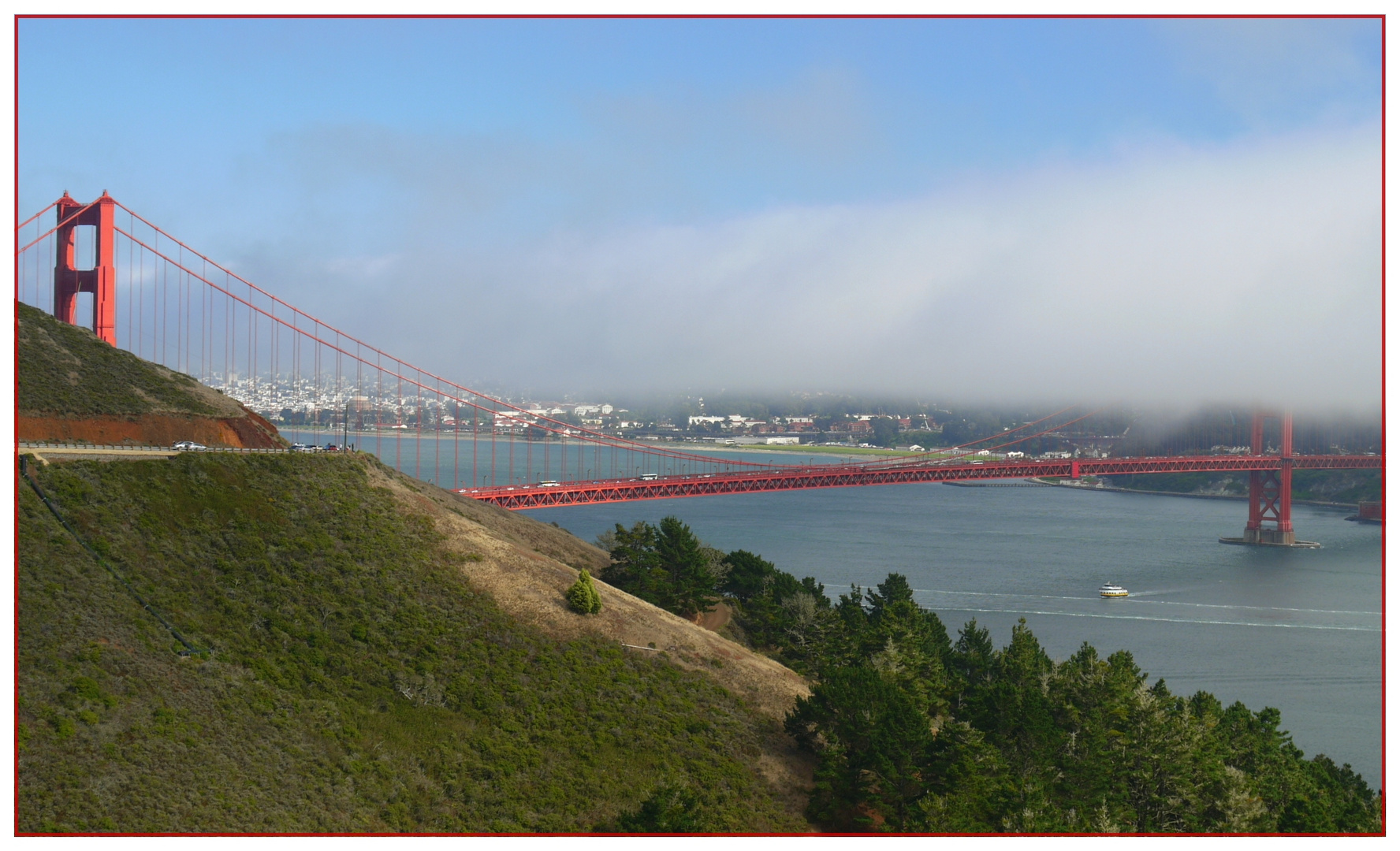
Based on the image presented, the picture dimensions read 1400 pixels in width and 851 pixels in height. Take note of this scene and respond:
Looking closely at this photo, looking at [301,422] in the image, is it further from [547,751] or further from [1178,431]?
[1178,431]

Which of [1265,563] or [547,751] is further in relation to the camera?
[1265,563]

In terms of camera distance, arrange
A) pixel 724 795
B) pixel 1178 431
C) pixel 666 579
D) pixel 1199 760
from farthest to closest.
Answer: pixel 1178 431 < pixel 666 579 < pixel 1199 760 < pixel 724 795

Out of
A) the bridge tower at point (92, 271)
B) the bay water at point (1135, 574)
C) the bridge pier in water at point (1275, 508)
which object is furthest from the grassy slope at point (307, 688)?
A: the bridge pier in water at point (1275, 508)

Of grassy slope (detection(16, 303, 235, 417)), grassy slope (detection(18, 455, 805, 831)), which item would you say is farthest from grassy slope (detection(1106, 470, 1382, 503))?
grassy slope (detection(16, 303, 235, 417))

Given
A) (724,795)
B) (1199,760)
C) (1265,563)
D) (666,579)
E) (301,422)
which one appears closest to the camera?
(724,795)

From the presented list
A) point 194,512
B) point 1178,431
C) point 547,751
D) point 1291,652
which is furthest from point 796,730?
point 1178,431

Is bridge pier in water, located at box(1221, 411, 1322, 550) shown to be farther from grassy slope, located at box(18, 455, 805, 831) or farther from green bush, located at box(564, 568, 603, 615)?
grassy slope, located at box(18, 455, 805, 831)
